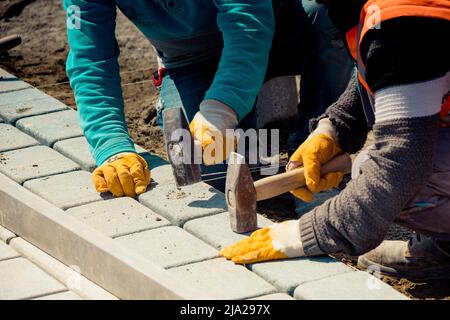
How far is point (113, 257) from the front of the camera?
391 cm

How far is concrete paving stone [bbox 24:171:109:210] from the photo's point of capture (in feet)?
15.6

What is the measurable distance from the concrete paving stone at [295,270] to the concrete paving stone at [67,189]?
1160 mm

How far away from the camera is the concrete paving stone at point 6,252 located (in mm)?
4517

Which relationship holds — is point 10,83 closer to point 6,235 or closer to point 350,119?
point 6,235

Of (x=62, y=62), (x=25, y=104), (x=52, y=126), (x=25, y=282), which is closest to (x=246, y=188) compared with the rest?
(x=25, y=282)

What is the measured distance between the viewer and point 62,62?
759 cm

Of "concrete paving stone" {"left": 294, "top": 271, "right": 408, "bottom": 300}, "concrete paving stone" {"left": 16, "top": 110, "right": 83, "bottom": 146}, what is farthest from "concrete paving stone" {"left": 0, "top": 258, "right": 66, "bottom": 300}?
"concrete paving stone" {"left": 16, "top": 110, "right": 83, "bottom": 146}

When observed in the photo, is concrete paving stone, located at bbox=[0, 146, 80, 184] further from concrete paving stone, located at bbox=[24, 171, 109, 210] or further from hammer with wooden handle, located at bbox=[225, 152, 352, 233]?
hammer with wooden handle, located at bbox=[225, 152, 352, 233]

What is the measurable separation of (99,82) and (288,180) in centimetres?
137

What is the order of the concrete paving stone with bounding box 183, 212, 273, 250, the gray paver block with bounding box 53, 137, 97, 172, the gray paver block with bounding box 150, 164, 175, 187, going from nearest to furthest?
the concrete paving stone with bounding box 183, 212, 273, 250 → the gray paver block with bounding box 150, 164, 175, 187 → the gray paver block with bounding box 53, 137, 97, 172

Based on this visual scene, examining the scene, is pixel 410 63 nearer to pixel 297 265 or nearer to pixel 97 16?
pixel 297 265

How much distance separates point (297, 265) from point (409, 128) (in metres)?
0.78

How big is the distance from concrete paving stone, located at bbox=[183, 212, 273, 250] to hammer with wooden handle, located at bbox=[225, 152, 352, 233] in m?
0.04
